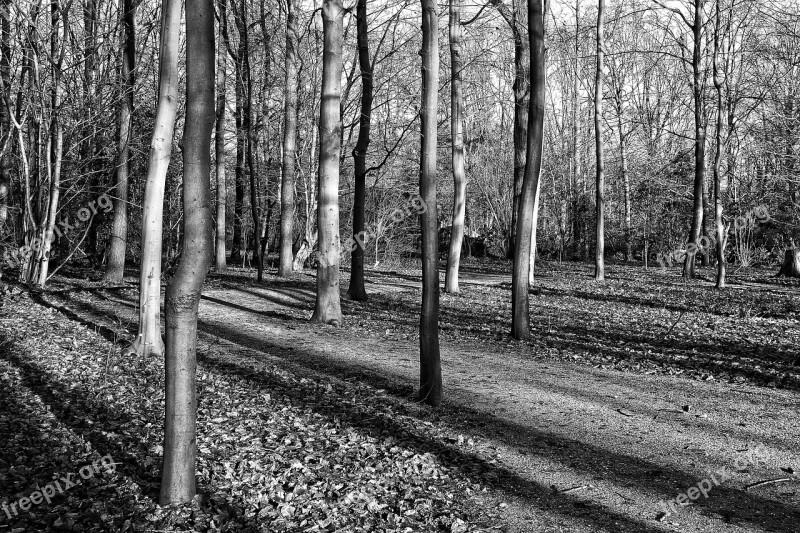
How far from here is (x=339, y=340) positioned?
1010 cm

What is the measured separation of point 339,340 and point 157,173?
3783 millimetres

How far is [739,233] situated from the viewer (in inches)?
1044

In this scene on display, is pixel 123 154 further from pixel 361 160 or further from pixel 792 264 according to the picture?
pixel 792 264

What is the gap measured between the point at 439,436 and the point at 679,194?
1011 inches

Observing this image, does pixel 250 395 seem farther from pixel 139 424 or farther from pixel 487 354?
pixel 487 354

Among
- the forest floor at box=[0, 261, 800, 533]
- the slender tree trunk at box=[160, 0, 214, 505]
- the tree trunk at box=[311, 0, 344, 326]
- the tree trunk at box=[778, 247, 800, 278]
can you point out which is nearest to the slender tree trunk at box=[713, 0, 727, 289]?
the tree trunk at box=[778, 247, 800, 278]

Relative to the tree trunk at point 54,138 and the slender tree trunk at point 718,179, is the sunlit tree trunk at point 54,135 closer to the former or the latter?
the tree trunk at point 54,138

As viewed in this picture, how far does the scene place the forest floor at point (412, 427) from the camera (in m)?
4.14

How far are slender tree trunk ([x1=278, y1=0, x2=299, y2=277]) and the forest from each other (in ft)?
0.32

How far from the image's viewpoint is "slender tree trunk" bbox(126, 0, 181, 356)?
25.2ft

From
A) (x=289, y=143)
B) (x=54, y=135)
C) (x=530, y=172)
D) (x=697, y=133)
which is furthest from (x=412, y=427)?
(x=697, y=133)

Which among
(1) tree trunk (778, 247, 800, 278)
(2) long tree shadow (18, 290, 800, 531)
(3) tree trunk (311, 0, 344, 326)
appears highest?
(3) tree trunk (311, 0, 344, 326)

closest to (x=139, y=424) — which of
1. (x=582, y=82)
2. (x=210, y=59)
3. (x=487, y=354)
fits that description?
(x=210, y=59)

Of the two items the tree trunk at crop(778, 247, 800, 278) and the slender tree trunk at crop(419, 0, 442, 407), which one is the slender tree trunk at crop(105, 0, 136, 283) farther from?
the tree trunk at crop(778, 247, 800, 278)
